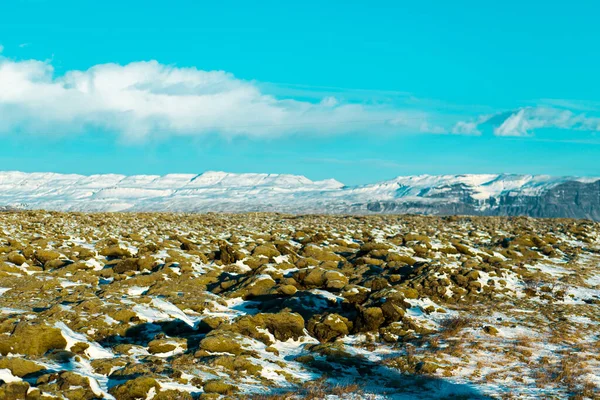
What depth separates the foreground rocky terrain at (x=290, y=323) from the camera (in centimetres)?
1322

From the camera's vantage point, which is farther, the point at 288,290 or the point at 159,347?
the point at 288,290

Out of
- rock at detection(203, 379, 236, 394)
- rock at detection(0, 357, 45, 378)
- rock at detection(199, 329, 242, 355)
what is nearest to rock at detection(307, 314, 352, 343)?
rock at detection(199, 329, 242, 355)

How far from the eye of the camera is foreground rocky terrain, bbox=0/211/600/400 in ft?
43.4

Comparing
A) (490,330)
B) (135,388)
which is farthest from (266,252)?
(135,388)

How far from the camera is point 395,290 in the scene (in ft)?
71.9

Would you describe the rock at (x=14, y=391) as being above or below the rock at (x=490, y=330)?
above

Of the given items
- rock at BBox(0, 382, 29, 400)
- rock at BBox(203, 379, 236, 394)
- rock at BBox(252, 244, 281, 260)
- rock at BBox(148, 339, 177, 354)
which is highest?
rock at BBox(252, 244, 281, 260)

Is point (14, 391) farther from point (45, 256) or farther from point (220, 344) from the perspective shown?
point (45, 256)

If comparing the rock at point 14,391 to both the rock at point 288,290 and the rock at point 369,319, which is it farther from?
the rock at point 288,290

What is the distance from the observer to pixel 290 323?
58.1ft

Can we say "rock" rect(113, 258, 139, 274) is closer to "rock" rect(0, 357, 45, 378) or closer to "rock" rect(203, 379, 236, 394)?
"rock" rect(0, 357, 45, 378)

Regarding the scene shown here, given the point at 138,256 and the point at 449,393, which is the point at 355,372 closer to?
the point at 449,393

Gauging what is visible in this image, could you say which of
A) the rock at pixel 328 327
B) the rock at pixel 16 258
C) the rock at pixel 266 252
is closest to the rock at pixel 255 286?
Result: the rock at pixel 328 327

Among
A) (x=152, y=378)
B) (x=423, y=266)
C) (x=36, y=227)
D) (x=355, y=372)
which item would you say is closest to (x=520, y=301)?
(x=423, y=266)
